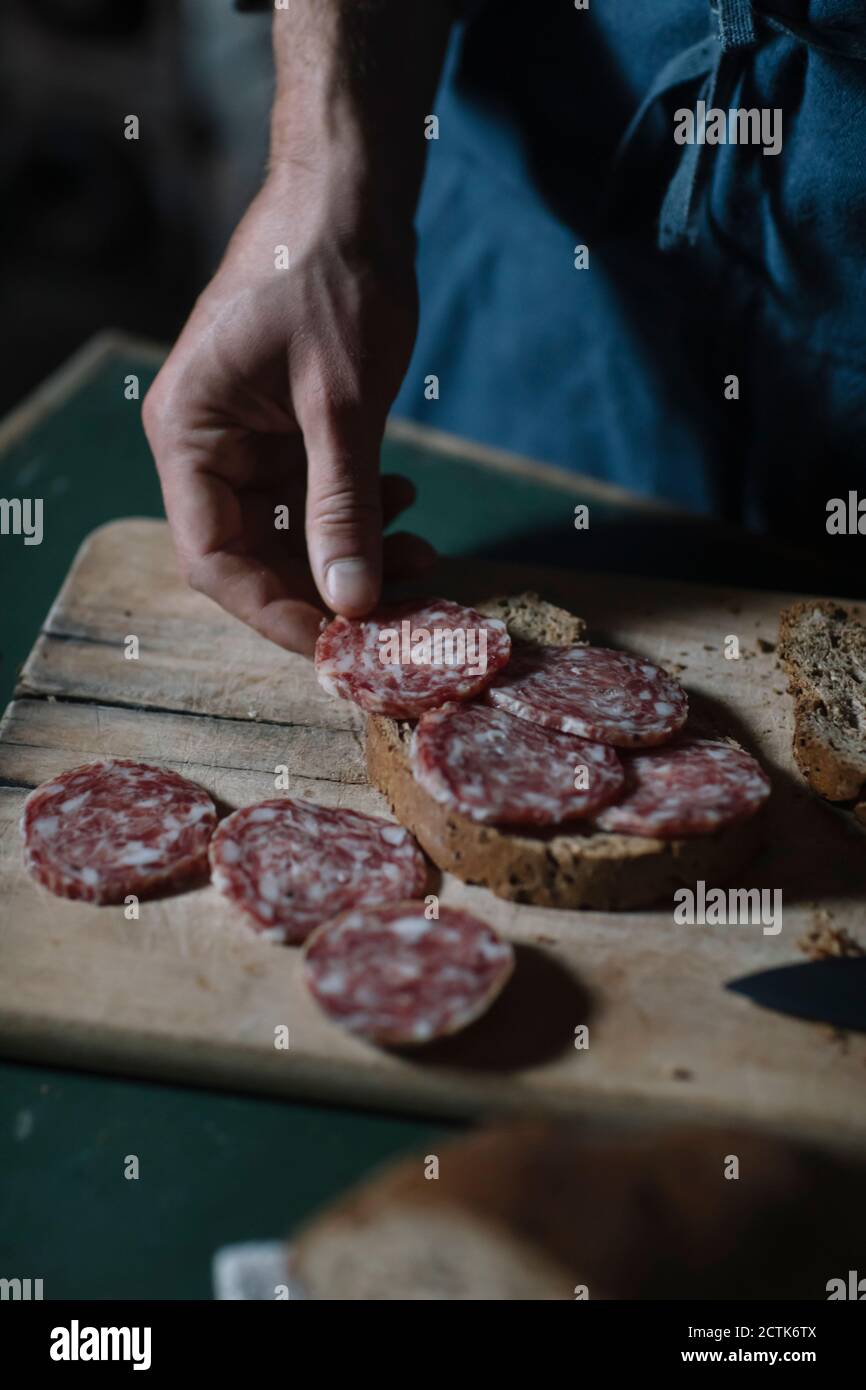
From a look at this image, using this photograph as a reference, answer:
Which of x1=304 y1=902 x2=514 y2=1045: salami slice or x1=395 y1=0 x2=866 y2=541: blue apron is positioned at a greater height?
x1=395 y1=0 x2=866 y2=541: blue apron

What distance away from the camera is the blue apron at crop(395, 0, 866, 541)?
2.33 m

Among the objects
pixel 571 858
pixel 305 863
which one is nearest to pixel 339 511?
pixel 305 863

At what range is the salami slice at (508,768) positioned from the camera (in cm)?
192

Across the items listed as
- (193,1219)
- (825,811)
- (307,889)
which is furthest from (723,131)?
(193,1219)

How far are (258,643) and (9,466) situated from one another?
114 cm

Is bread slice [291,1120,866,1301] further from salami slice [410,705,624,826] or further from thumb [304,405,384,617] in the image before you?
thumb [304,405,384,617]

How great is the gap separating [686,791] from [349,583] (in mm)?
739

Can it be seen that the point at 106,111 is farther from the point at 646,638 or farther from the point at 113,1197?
the point at 113,1197

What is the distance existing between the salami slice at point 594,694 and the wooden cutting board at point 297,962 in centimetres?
22

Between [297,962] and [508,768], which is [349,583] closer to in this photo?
[508,768]

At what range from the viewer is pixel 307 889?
1.89m

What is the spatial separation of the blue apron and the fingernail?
97cm

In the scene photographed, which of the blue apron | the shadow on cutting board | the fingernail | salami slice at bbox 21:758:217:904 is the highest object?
the blue apron

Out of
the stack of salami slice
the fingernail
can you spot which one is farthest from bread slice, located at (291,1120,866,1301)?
the fingernail
